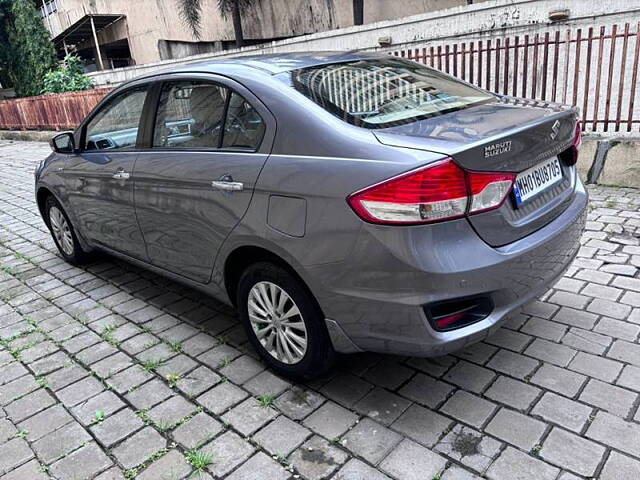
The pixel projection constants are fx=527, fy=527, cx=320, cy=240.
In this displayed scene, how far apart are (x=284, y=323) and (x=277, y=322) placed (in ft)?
0.18

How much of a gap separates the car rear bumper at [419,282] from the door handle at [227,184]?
0.67 m

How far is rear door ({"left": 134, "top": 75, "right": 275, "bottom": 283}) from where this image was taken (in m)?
2.74

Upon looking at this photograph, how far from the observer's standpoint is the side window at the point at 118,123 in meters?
3.64

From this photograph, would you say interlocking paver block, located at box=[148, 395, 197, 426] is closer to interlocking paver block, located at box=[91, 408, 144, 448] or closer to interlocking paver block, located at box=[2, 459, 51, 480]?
interlocking paver block, located at box=[91, 408, 144, 448]

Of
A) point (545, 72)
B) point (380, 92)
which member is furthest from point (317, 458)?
point (545, 72)

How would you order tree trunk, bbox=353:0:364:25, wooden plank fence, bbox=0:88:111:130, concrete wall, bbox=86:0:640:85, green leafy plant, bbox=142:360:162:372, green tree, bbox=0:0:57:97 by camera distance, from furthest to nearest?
green tree, bbox=0:0:57:97 < tree trunk, bbox=353:0:364:25 < wooden plank fence, bbox=0:88:111:130 < concrete wall, bbox=86:0:640:85 < green leafy plant, bbox=142:360:162:372

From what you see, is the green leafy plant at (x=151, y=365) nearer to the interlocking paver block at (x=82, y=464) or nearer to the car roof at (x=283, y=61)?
the interlocking paver block at (x=82, y=464)

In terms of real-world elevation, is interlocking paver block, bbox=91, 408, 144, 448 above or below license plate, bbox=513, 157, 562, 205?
below

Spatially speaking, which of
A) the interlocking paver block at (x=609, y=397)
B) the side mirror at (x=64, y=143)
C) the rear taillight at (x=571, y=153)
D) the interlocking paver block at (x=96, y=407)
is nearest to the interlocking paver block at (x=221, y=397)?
the interlocking paver block at (x=96, y=407)

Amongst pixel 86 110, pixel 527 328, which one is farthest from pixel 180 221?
pixel 86 110

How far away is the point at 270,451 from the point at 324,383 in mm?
562

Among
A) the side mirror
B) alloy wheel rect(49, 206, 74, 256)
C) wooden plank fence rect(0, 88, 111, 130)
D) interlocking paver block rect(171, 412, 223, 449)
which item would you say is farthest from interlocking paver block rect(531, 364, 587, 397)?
wooden plank fence rect(0, 88, 111, 130)

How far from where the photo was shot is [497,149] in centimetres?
226

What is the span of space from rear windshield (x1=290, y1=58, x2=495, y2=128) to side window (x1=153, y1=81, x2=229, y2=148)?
0.50m
